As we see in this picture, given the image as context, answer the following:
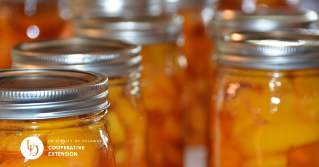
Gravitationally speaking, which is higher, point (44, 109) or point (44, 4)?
point (44, 4)

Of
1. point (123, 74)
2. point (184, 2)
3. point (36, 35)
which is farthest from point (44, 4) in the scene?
point (123, 74)

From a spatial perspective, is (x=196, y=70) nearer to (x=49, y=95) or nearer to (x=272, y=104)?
(x=272, y=104)

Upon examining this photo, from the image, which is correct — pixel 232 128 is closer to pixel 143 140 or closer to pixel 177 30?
pixel 143 140

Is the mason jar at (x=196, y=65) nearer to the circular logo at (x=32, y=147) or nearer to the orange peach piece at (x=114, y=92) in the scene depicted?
the orange peach piece at (x=114, y=92)

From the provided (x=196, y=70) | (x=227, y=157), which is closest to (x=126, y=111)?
(x=227, y=157)

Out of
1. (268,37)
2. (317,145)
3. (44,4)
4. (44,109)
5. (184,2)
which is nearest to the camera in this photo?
(44,109)

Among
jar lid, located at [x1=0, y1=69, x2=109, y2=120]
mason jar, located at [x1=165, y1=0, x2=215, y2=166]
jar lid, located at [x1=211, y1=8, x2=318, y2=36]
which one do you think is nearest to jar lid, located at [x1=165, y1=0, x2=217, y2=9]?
mason jar, located at [x1=165, y1=0, x2=215, y2=166]
